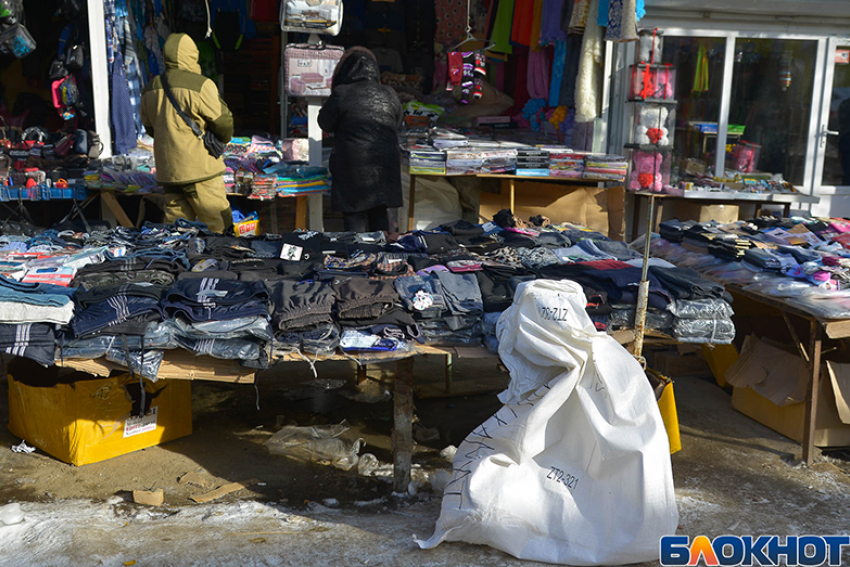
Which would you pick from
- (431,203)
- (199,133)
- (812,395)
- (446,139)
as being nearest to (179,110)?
(199,133)

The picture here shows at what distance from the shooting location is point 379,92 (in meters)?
6.13

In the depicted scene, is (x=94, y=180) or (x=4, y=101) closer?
(x=94, y=180)

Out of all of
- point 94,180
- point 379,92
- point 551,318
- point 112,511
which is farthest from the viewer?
point 94,180

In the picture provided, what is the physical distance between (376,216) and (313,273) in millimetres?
2400

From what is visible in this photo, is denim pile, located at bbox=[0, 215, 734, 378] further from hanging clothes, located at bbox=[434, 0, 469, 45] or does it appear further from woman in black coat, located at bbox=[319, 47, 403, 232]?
hanging clothes, located at bbox=[434, 0, 469, 45]

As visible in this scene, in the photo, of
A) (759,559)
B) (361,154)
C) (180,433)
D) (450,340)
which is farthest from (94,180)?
(759,559)

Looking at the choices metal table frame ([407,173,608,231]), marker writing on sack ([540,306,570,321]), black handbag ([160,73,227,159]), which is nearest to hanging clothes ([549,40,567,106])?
metal table frame ([407,173,608,231])

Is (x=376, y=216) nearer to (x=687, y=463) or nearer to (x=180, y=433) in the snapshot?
(x=180, y=433)

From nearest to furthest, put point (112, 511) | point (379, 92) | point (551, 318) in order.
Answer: point (551, 318) < point (112, 511) < point (379, 92)

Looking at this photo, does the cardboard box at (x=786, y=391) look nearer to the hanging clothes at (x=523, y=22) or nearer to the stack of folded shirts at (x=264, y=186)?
the stack of folded shirts at (x=264, y=186)

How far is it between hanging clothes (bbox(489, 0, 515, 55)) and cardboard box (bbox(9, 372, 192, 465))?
613cm

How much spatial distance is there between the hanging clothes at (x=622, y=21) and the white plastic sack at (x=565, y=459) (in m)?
4.65

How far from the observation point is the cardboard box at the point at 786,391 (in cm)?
445

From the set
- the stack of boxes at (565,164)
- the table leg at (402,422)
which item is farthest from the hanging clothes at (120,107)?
the table leg at (402,422)
